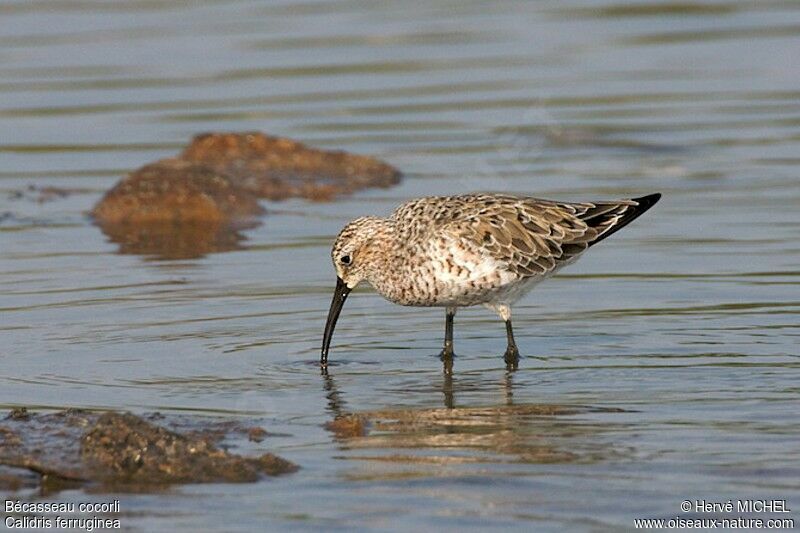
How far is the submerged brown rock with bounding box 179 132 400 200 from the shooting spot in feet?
64.5

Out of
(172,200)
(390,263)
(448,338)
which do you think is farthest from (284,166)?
(448,338)

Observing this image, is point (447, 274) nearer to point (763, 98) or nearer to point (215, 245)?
point (215, 245)

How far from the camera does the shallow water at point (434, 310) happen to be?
963 cm

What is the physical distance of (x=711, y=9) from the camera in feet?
92.4

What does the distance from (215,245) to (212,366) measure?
504cm

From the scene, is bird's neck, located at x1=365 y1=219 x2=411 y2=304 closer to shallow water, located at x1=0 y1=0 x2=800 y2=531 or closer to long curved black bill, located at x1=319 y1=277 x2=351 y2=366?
long curved black bill, located at x1=319 y1=277 x2=351 y2=366

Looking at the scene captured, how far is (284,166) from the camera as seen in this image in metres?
20.4

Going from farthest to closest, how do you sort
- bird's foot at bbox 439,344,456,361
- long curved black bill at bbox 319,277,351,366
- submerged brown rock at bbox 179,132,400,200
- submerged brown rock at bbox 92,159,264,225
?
submerged brown rock at bbox 179,132,400,200
submerged brown rock at bbox 92,159,264,225
bird's foot at bbox 439,344,456,361
long curved black bill at bbox 319,277,351,366

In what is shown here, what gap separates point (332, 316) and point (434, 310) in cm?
229

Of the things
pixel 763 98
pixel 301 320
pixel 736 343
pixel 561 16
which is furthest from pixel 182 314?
pixel 561 16

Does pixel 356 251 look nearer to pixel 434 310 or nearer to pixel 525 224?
pixel 525 224

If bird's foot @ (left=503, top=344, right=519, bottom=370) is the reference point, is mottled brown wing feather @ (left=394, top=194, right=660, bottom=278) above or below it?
above

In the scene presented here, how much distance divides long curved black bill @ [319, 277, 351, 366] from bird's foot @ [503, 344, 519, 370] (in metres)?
1.30

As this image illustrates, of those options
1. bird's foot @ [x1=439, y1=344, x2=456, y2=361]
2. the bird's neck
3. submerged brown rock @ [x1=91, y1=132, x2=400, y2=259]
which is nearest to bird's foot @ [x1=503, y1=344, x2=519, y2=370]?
bird's foot @ [x1=439, y1=344, x2=456, y2=361]
